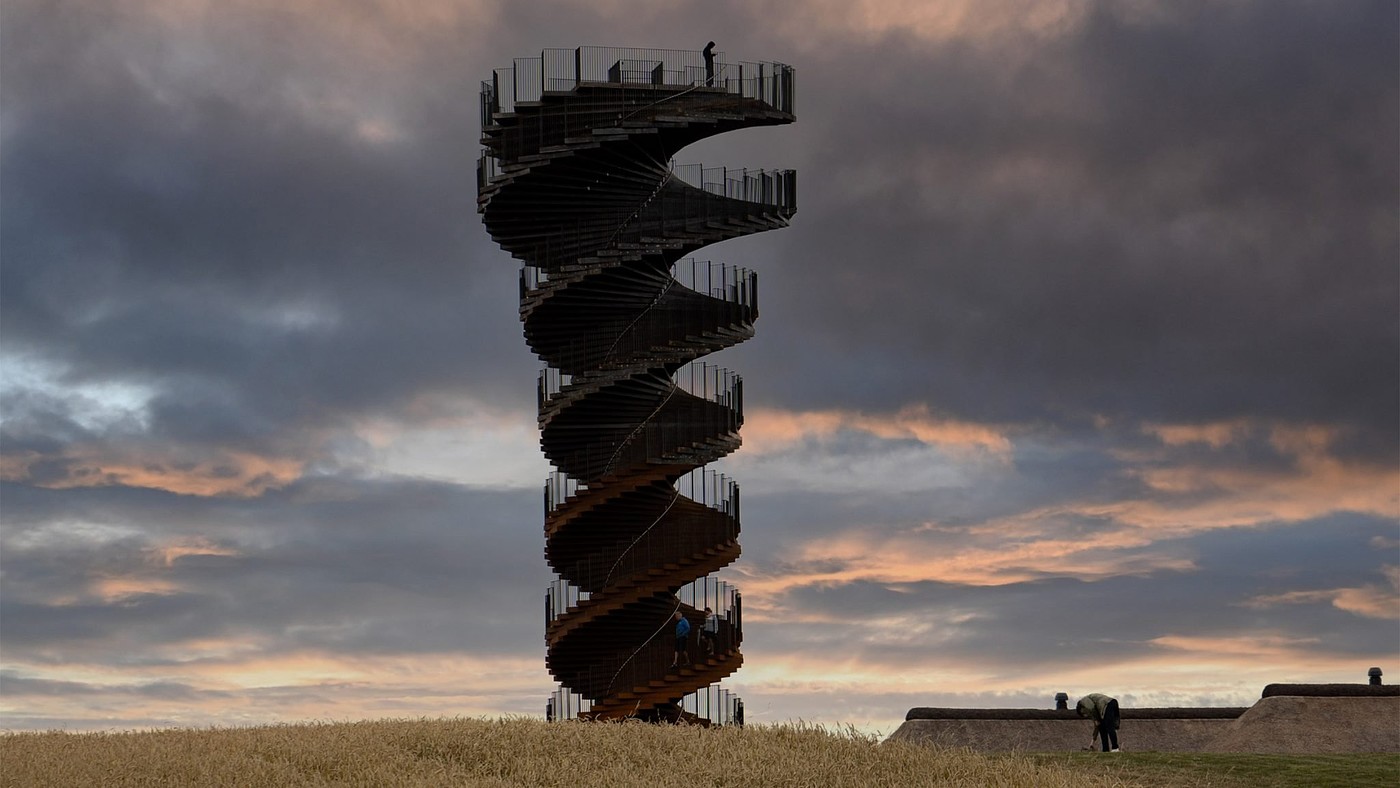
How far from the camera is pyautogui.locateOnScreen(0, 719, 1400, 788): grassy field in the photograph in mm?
17719

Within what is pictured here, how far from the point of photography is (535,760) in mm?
18891

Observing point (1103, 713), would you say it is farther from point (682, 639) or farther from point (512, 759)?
point (512, 759)

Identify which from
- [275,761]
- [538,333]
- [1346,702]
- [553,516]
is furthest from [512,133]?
[1346,702]

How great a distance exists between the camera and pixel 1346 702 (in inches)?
1288

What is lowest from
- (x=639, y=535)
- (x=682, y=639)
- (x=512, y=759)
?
(x=512, y=759)

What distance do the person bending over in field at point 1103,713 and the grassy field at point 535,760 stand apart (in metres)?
5.68

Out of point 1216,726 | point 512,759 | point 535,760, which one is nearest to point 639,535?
point 1216,726

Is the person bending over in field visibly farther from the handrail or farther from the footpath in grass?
the handrail

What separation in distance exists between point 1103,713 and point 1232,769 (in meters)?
6.12

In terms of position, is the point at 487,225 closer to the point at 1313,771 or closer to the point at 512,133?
the point at 512,133

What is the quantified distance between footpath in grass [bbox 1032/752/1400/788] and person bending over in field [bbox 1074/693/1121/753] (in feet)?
12.3

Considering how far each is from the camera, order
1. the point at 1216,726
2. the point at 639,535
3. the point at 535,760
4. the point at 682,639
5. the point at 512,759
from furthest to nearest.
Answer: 1. the point at 639,535
2. the point at 682,639
3. the point at 1216,726
4. the point at 512,759
5. the point at 535,760

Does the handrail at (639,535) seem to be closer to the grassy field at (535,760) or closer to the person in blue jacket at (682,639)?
the person in blue jacket at (682,639)

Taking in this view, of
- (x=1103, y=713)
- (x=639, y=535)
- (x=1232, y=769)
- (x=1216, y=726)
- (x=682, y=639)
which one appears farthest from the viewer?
(x=639, y=535)
